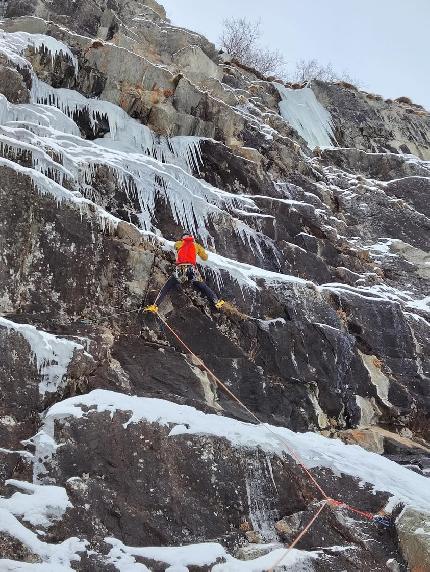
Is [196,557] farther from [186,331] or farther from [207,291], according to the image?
[207,291]

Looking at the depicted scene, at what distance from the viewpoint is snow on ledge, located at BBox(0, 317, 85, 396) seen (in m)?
6.20

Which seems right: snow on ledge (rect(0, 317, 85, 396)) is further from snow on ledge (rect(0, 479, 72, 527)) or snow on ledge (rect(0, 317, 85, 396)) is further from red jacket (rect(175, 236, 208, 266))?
red jacket (rect(175, 236, 208, 266))

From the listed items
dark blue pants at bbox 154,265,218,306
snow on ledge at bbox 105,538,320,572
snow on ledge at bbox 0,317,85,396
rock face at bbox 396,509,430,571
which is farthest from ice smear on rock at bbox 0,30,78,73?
rock face at bbox 396,509,430,571

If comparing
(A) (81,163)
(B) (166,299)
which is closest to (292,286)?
(B) (166,299)

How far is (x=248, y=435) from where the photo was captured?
20.6 feet

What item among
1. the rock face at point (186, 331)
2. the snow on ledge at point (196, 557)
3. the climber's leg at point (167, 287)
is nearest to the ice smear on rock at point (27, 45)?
the rock face at point (186, 331)

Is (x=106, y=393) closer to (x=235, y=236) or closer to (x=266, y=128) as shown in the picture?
(x=235, y=236)

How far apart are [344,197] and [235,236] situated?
21.0ft

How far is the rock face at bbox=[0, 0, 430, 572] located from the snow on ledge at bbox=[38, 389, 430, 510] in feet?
0.10

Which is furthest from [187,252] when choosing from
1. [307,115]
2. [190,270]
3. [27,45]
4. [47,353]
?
[307,115]

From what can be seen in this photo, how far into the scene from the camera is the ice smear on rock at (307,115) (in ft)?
65.9

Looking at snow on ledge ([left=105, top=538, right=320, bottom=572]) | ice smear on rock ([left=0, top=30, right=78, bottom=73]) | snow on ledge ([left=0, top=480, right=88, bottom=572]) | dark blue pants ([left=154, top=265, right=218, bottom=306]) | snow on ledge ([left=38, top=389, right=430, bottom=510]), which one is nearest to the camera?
snow on ledge ([left=0, top=480, right=88, bottom=572])

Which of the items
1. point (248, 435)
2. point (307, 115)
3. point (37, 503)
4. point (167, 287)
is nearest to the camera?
point (37, 503)

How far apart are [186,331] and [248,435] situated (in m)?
2.36
